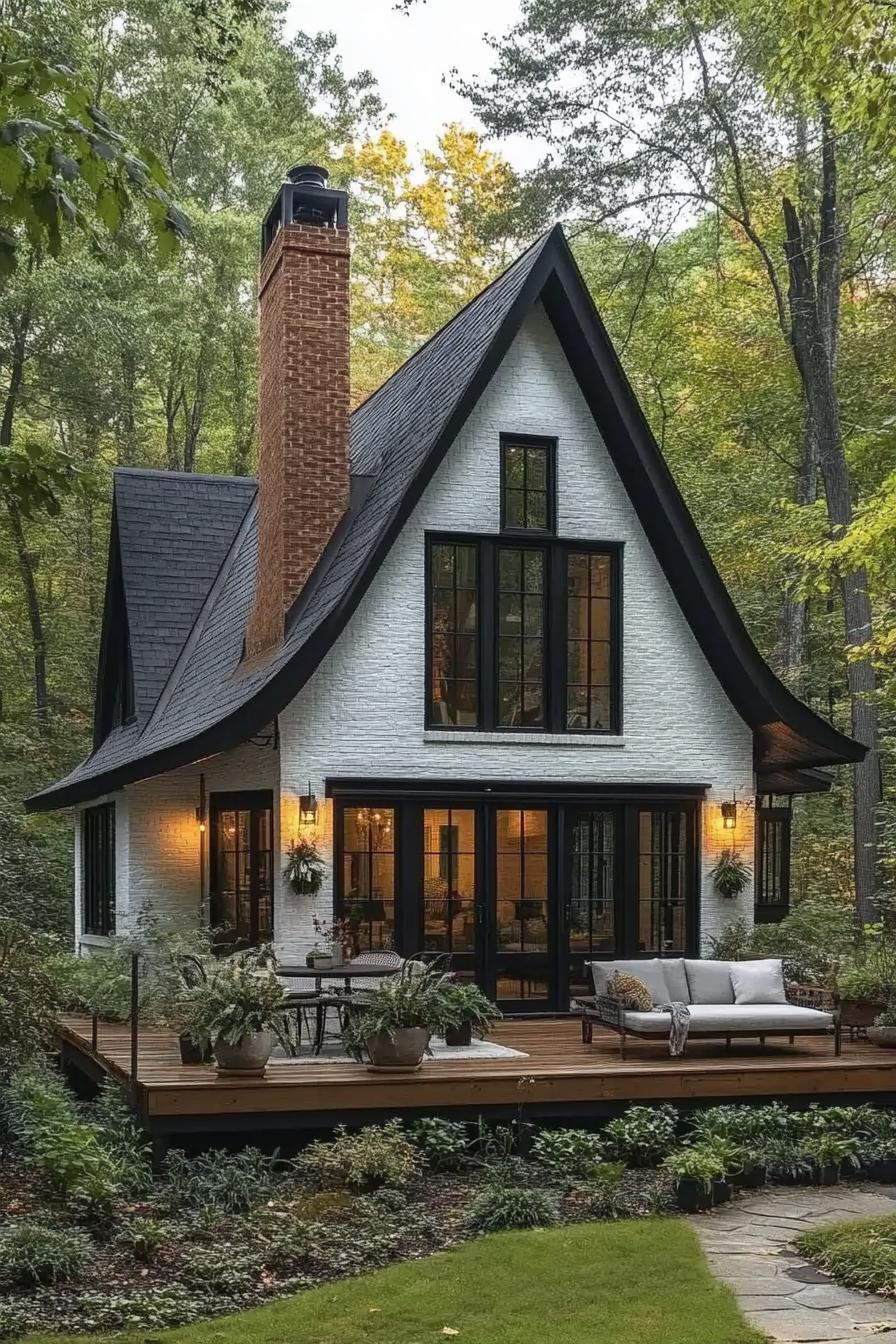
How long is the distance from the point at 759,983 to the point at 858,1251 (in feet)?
14.4

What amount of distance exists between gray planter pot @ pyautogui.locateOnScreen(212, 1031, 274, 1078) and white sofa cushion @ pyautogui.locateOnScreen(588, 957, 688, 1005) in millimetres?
3186

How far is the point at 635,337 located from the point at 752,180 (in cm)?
532

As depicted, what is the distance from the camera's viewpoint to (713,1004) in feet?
37.9

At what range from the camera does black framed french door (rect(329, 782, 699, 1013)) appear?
12914 mm

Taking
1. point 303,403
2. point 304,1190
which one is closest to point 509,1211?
point 304,1190

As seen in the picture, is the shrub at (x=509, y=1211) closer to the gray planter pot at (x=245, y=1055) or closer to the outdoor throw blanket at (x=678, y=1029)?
the gray planter pot at (x=245, y=1055)

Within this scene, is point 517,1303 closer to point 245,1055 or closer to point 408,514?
point 245,1055

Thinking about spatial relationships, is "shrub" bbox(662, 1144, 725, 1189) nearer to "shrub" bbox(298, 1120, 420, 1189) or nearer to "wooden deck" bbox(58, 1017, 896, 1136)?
"wooden deck" bbox(58, 1017, 896, 1136)

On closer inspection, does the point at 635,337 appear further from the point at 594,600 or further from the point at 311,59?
the point at 594,600

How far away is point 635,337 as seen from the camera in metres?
26.1

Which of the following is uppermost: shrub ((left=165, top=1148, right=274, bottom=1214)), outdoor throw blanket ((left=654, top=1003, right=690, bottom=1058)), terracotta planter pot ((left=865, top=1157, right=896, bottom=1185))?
outdoor throw blanket ((left=654, top=1003, right=690, bottom=1058))

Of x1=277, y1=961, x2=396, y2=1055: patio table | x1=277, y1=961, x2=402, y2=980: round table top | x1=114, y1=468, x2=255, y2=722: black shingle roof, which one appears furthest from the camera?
x1=114, y1=468, x2=255, y2=722: black shingle roof

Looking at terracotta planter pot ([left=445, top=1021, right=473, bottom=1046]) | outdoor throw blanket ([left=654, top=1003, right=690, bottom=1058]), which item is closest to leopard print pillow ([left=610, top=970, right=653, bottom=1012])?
outdoor throw blanket ([left=654, top=1003, right=690, bottom=1058])

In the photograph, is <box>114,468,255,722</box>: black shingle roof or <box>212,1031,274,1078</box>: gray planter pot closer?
<box>212,1031,274,1078</box>: gray planter pot
